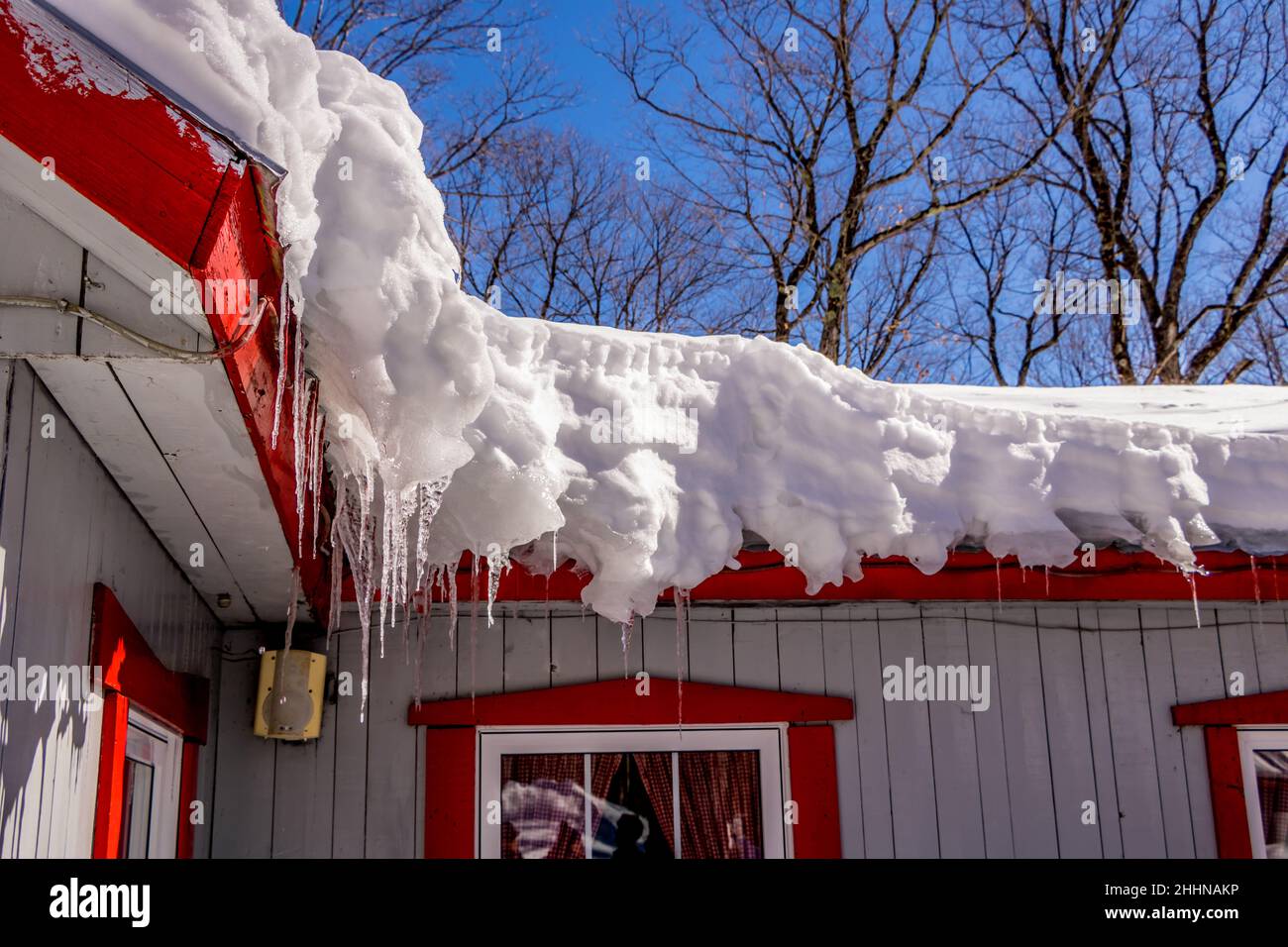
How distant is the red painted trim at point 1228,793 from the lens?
4309 mm

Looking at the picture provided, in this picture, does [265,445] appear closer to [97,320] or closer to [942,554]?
[97,320]

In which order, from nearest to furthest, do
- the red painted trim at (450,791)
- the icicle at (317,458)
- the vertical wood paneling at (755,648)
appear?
the icicle at (317,458)
the red painted trim at (450,791)
the vertical wood paneling at (755,648)

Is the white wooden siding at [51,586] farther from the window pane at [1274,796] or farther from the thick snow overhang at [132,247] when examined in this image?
the window pane at [1274,796]

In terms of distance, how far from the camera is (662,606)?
445cm

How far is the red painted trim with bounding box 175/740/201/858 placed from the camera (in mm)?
3844

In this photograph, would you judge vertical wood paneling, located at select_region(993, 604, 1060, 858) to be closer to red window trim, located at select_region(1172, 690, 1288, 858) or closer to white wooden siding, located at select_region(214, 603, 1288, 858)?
white wooden siding, located at select_region(214, 603, 1288, 858)

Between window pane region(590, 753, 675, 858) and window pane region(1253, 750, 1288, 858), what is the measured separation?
2.15 metres

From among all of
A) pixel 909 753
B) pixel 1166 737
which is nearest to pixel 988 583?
pixel 909 753

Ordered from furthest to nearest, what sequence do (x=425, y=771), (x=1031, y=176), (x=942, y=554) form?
(x=1031, y=176) → (x=425, y=771) → (x=942, y=554)

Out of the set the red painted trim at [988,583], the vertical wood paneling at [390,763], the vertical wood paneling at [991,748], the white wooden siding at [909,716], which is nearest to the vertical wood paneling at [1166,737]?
the white wooden siding at [909,716]

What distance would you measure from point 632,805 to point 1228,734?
2180 millimetres

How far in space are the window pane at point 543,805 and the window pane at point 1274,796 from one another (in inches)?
97.2

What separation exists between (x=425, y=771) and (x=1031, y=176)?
35.2 ft
